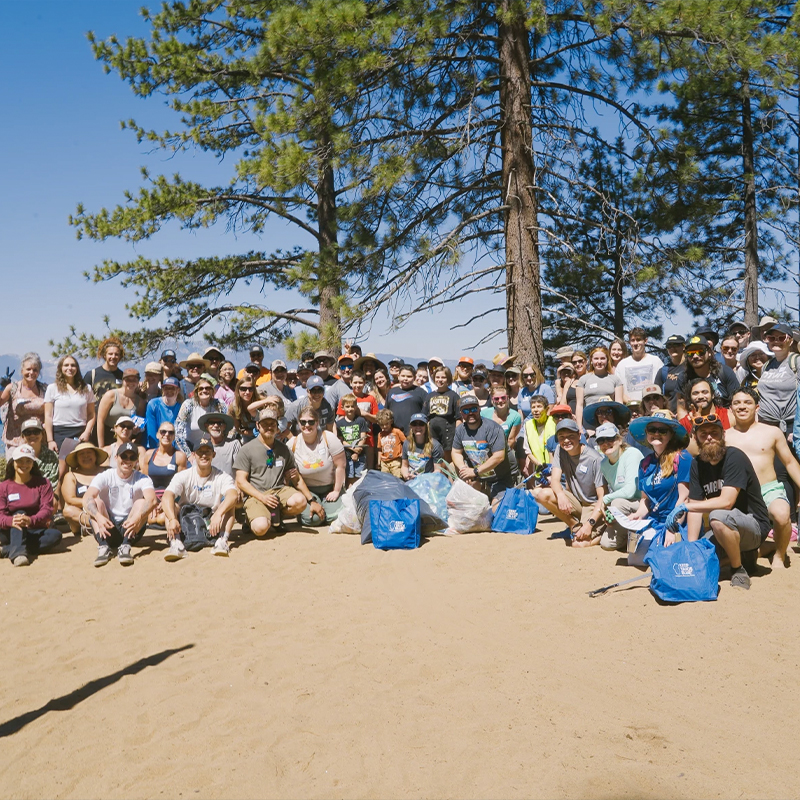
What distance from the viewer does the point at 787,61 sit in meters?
9.27

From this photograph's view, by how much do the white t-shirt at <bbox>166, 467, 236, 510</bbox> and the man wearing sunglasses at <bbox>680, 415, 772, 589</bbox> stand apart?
4541mm

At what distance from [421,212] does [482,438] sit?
173 inches

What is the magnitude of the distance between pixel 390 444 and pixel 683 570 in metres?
3.85

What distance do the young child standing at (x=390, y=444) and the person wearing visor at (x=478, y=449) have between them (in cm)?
65

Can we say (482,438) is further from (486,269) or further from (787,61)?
(787,61)

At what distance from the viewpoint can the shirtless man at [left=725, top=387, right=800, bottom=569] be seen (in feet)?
19.3

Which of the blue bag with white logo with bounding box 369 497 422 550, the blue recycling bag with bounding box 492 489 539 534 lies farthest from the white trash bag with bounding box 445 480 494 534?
the blue bag with white logo with bounding box 369 497 422 550

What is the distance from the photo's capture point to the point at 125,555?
7.22 metres

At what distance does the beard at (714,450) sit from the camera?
18.5 ft

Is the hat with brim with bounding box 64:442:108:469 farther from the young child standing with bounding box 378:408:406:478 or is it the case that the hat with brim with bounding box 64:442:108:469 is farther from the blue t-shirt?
the blue t-shirt

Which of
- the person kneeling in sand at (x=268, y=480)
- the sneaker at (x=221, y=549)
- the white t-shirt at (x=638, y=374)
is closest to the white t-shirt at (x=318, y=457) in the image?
the person kneeling in sand at (x=268, y=480)

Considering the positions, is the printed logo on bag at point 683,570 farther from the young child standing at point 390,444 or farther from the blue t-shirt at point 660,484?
the young child standing at point 390,444

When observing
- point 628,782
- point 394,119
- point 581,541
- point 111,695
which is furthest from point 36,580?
point 394,119

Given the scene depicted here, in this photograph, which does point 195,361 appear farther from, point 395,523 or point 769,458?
point 769,458
